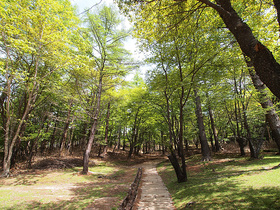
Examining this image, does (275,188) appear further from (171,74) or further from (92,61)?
(92,61)

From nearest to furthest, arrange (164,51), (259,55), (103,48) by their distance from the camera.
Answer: (259,55) → (164,51) → (103,48)

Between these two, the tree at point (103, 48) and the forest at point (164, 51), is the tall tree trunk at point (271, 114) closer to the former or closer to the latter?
the forest at point (164, 51)

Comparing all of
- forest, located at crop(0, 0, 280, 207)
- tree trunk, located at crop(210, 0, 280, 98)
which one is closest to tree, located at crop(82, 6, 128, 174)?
forest, located at crop(0, 0, 280, 207)

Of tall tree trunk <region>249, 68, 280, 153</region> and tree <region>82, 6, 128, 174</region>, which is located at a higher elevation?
tree <region>82, 6, 128, 174</region>

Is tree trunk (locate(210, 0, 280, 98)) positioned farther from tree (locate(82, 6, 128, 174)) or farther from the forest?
tree (locate(82, 6, 128, 174))

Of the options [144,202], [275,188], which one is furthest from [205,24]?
[144,202]

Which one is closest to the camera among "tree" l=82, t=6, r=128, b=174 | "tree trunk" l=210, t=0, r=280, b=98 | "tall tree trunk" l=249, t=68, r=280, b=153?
"tree trunk" l=210, t=0, r=280, b=98

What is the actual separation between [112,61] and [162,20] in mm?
7182

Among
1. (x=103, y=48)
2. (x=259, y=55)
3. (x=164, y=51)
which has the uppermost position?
(x=103, y=48)

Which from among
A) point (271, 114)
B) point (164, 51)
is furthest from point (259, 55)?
point (271, 114)

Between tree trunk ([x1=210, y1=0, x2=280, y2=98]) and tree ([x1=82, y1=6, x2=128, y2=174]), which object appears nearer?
tree trunk ([x1=210, y1=0, x2=280, y2=98])

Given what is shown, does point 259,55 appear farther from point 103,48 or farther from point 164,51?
point 103,48

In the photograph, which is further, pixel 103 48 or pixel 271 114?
pixel 103 48

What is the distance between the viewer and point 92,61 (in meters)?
10.9
